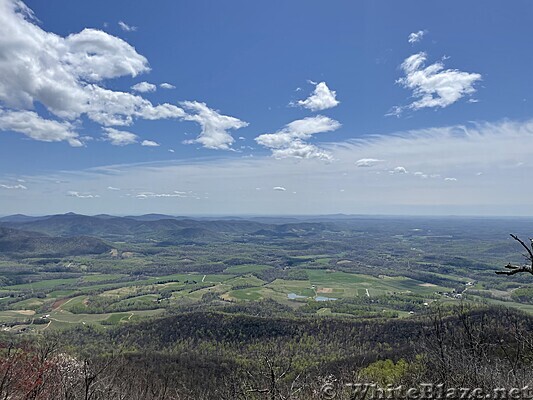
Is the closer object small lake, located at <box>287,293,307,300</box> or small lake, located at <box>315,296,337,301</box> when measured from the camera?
small lake, located at <box>315,296,337,301</box>

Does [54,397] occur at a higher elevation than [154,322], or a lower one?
higher

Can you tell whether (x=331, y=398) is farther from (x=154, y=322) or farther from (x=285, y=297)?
(x=285, y=297)

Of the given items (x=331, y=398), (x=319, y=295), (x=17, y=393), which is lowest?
(x=319, y=295)

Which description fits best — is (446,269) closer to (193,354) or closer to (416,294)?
(416,294)

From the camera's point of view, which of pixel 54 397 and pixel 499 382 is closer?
pixel 499 382

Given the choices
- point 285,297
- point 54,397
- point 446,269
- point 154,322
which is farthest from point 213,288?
point 54,397

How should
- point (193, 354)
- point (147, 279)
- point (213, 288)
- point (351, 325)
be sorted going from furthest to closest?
point (147, 279), point (213, 288), point (351, 325), point (193, 354)

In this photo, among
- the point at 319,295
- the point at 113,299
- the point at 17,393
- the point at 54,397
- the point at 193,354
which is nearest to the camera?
the point at 17,393

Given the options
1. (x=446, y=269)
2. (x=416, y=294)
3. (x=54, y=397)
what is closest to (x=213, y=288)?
(x=416, y=294)

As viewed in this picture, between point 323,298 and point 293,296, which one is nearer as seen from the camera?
point 323,298

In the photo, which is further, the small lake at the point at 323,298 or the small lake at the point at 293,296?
the small lake at the point at 293,296
